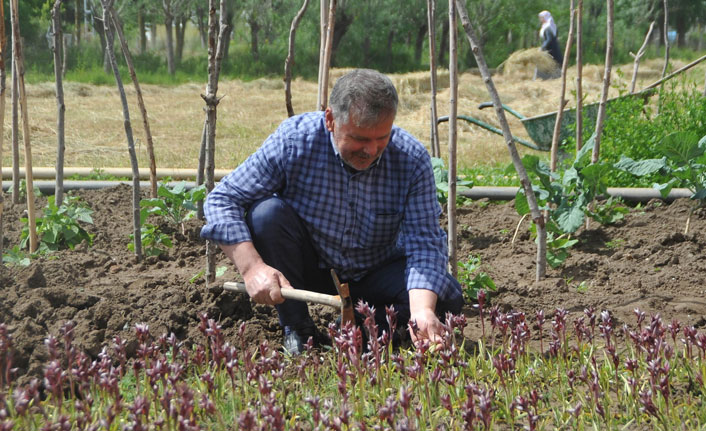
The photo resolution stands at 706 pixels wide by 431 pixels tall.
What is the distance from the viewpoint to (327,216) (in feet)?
11.0

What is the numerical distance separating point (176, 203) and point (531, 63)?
16.1m

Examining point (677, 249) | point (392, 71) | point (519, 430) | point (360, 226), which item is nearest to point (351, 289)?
point (360, 226)

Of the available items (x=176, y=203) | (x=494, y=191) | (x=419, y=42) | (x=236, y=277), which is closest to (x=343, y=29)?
(x=419, y=42)

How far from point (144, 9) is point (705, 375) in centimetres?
2319

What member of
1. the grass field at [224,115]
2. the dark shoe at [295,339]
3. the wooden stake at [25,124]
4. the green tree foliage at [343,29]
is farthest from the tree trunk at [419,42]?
the dark shoe at [295,339]

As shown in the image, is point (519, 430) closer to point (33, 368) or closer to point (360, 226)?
point (360, 226)

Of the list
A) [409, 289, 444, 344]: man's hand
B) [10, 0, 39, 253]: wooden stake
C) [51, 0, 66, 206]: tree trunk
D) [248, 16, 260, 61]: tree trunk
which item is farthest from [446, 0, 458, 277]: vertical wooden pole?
[248, 16, 260, 61]: tree trunk

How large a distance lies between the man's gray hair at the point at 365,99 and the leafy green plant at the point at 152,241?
2.20m

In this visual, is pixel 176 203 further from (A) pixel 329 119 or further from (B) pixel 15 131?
(A) pixel 329 119

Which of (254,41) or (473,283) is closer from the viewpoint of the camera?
(473,283)

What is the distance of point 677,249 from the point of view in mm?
4473

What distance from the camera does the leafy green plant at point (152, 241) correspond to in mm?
4746

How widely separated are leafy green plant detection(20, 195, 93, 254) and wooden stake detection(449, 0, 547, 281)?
8.37 feet

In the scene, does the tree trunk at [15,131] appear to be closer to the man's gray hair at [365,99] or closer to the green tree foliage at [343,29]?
the man's gray hair at [365,99]
